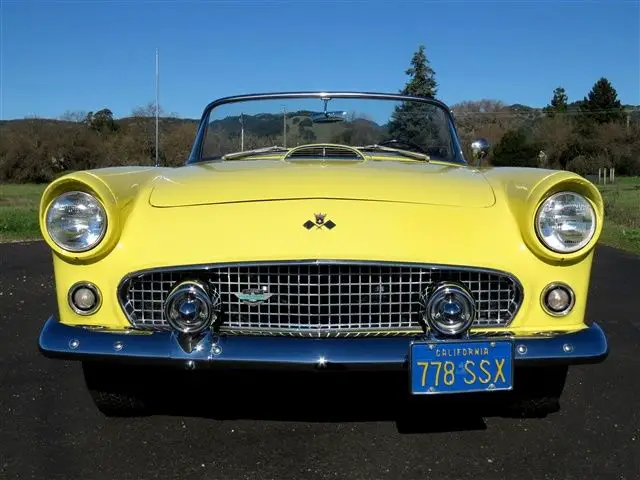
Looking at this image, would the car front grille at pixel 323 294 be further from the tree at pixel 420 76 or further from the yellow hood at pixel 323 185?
the tree at pixel 420 76

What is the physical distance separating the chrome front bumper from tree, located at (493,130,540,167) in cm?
3914

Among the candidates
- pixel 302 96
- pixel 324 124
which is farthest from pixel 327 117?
pixel 302 96

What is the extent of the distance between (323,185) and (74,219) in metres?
0.90

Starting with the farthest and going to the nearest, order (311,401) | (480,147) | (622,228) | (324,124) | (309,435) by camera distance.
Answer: (622,228), (480,147), (324,124), (311,401), (309,435)

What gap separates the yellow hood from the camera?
7.97ft

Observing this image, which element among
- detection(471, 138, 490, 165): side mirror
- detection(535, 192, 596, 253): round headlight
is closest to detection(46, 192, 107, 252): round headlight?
detection(535, 192, 596, 253): round headlight

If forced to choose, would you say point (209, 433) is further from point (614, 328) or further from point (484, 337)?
point (614, 328)

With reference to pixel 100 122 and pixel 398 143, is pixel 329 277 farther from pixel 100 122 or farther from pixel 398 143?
pixel 100 122

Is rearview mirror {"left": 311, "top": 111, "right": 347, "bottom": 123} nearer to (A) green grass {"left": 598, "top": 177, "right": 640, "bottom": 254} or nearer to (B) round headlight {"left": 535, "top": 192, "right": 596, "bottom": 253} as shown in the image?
(B) round headlight {"left": 535, "top": 192, "right": 596, "bottom": 253}

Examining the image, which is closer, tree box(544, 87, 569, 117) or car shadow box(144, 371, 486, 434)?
car shadow box(144, 371, 486, 434)

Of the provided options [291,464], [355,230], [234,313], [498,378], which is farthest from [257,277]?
[498,378]

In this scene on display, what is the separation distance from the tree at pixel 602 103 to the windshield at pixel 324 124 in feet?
194

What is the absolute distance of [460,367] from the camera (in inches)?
82.0

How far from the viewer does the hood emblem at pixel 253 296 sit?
2258 mm
